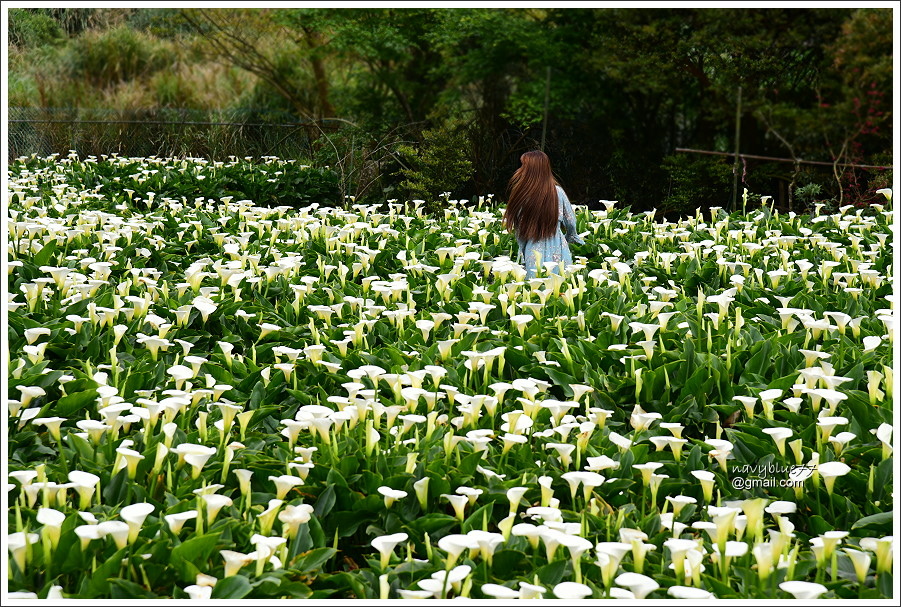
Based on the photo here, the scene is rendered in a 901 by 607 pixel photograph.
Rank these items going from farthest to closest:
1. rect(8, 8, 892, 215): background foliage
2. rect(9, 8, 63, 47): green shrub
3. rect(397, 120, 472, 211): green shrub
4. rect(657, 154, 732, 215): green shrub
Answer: rect(657, 154, 732, 215): green shrub
rect(8, 8, 892, 215): background foliage
rect(9, 8, 63, 47): green shrub
rect(397, 120, 472, 211): green shrub

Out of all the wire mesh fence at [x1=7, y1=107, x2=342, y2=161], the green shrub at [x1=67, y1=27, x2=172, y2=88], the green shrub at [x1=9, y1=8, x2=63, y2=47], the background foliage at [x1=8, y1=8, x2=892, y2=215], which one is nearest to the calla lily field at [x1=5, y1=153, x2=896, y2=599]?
the background foliage at [x1=8, y1=8, x2=892, y2=215]

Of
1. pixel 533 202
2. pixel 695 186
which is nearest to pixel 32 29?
pixel 533 202

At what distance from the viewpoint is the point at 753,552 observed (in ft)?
6.72

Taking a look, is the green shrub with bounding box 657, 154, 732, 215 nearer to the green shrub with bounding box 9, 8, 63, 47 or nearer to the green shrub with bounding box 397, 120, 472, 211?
the green shrub with bounding box 397, 120, 472, 211

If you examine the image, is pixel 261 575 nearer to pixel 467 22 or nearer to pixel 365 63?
pixel 467 22

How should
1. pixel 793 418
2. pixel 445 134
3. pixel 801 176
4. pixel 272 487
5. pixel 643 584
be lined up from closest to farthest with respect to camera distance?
pixel 643 584
pixel 272 487
pixel 793 418
pixel 445 134
pixel 801 176

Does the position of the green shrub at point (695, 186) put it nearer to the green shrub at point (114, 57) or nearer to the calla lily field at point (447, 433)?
the calla lily field at point (447, 433)

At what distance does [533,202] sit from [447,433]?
3.43 meters

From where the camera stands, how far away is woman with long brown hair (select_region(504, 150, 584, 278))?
580cm

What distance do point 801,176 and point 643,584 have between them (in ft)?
44.7

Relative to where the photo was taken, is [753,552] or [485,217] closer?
[753,552]

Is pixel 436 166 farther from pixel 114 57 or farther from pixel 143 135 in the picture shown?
pixel 114 57

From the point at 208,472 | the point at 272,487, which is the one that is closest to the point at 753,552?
the point at 272,487

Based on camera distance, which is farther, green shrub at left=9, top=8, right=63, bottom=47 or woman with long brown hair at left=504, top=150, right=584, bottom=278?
green shrub at left=9, top=8, right=63, bottom=47
